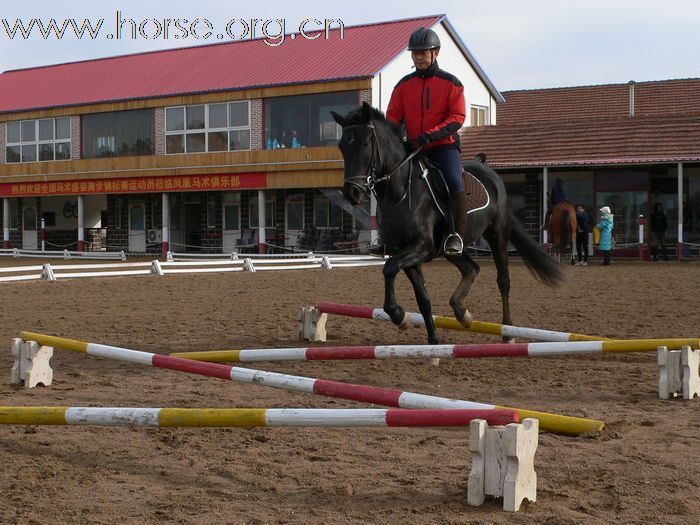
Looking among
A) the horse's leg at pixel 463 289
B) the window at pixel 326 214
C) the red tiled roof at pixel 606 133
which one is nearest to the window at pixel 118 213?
the window at pixel 326 214

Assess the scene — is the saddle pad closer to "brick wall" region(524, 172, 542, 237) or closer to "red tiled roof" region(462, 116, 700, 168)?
"red tiled roof" region(462, 116, 700, 168)

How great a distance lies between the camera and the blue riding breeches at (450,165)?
8.95 metres

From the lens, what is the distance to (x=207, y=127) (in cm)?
3600

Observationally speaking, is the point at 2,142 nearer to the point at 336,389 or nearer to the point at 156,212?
the point at 156,212

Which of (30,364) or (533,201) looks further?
(533,201)

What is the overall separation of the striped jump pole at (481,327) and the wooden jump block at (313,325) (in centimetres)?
9

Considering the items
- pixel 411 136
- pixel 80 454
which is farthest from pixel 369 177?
pixel 80 454

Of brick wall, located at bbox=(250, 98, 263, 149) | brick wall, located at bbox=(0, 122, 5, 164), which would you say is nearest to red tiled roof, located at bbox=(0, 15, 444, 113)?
brick wall, located at bbox=(250, 98, 263, 149)

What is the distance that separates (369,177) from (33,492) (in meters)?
4.38

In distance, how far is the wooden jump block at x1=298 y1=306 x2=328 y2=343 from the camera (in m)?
10.2

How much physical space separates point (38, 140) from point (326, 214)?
14026 millimetres

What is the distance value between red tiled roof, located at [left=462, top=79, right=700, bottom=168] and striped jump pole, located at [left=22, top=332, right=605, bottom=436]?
23.7 m

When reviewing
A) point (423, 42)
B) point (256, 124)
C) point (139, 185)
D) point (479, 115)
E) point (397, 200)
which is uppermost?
point (479, 115)

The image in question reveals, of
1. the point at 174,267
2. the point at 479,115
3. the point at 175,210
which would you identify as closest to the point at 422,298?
the point at 174,267
